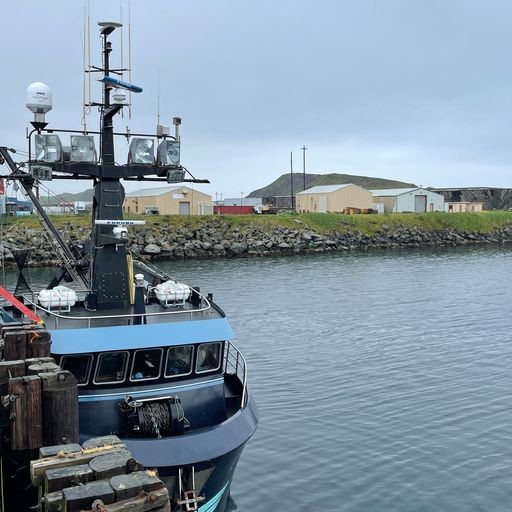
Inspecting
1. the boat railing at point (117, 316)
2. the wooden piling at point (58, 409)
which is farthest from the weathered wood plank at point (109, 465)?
the boat railing at point (117, 316)

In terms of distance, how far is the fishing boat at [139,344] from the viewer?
45.4ft

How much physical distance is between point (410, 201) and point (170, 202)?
41437 millimetres

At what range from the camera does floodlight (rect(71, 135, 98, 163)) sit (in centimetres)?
1719

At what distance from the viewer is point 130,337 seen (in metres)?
14.5

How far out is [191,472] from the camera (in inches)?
528

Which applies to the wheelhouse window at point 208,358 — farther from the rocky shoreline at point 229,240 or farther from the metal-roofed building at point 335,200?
the metal-roofed building at point 335,200

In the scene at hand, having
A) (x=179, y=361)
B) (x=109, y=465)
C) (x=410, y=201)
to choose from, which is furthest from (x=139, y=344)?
(x=410, y=201)

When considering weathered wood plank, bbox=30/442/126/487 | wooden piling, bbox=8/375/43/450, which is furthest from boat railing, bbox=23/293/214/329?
weathered wood plank, bbox=30/442/126/487

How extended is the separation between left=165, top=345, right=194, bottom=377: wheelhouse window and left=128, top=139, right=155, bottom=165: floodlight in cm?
586

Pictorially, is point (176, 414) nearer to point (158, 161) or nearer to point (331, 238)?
point (158, 161)

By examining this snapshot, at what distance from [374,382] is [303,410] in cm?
427

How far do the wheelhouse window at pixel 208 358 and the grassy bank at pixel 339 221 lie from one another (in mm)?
59644

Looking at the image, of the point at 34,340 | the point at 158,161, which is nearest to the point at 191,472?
the point at 34,340

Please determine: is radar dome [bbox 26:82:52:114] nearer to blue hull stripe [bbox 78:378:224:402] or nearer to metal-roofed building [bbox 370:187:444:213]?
blue hull stripe [bbox 78:378:224:402]
